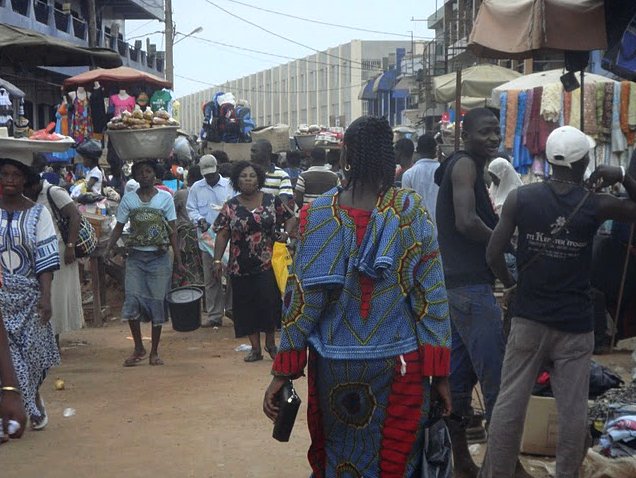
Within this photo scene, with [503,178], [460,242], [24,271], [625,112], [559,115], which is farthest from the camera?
[559,115]

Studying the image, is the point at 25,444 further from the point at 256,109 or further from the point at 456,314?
the point at 256,109

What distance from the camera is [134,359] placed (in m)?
10.2

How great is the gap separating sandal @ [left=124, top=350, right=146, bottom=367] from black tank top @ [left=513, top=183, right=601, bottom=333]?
226 inches

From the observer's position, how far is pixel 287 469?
6562mm

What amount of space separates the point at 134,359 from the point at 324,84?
64.3 m

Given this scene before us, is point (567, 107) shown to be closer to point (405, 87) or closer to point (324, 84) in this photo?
point (405, 87)

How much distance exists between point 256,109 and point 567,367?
86953 mm

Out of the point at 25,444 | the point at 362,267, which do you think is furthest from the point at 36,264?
the point at 362,267

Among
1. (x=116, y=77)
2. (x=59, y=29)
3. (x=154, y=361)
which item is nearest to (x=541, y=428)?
(x=154, y=361)

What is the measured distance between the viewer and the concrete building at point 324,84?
228 ft

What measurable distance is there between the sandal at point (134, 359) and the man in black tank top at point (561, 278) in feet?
18.3

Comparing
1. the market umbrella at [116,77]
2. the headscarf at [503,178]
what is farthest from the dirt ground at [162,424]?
the market umbrella at [116,77]

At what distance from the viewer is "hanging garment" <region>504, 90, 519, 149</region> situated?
1338 cm

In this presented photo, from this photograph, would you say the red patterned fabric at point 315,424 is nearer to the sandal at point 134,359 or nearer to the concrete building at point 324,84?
the sandal at point 134,359
